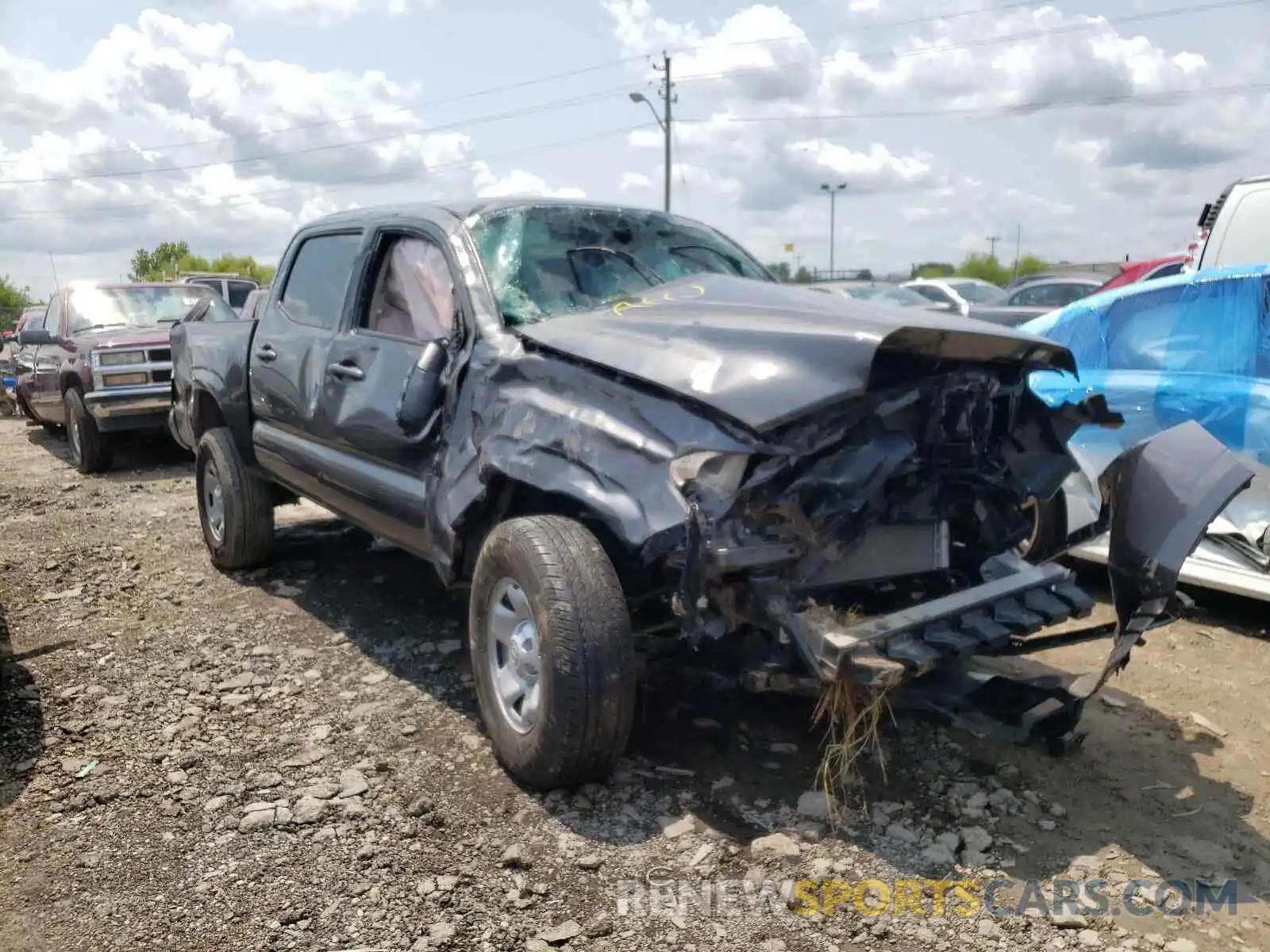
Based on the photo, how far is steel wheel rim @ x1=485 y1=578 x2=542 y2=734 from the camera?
3.27 m

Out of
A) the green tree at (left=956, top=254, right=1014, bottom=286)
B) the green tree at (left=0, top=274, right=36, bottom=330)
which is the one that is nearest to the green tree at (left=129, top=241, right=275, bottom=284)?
the green tree at (left=0, top=274, right=36, bottom=330)

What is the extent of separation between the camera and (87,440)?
9836 millimetres

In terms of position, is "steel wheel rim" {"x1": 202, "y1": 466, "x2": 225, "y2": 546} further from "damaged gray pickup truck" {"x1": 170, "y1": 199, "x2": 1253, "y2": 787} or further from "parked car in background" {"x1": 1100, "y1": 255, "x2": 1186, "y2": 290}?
"parked car in background" {"x1": 1100, "y1": 255, "x2": 1186, "y2": 290}

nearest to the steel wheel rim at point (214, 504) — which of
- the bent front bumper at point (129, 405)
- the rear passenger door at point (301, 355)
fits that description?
the rear passenger door at point (301, 355)

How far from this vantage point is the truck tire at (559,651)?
119 inches

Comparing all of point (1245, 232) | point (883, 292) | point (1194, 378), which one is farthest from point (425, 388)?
point (883, 292)

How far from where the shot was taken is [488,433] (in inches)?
139

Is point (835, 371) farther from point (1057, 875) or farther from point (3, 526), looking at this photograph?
point (3, 526)

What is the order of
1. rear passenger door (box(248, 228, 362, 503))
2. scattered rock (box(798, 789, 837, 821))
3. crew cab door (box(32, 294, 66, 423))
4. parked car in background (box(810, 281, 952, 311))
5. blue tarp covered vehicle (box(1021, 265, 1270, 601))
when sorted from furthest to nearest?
1. parked car in background (box(810, 281, 952, 311))
2. crew cab door (box(32, 294, 66, 423))
3. rear passenger door (box(248, 228, 362, 503))
4. blue tarp covered vehicle (box(1021, 265, 1270, 601))
5. scattered rock (box(798, 789, 837, 821))

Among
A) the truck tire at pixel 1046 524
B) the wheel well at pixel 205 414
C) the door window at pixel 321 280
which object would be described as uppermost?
the door window at pixel 321 280

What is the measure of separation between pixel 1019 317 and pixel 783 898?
11.4 m

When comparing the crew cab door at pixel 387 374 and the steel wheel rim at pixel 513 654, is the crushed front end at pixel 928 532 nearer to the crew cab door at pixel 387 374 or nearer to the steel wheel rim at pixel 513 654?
the steel wheel rim at pixel 513 654

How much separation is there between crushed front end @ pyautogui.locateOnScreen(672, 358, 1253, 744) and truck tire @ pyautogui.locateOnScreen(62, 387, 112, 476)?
8606mm

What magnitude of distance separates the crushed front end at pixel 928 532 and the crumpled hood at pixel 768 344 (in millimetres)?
136
